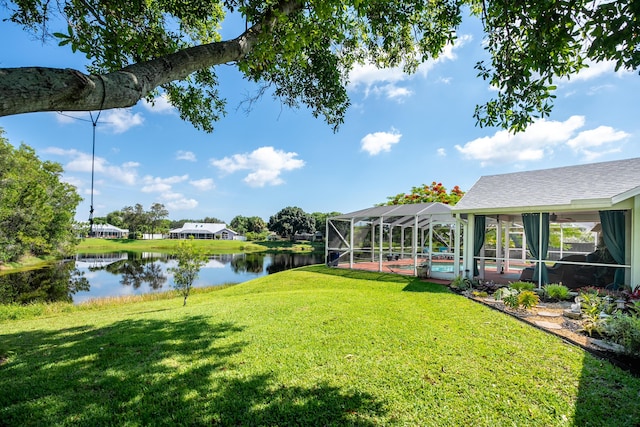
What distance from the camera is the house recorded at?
7773mm

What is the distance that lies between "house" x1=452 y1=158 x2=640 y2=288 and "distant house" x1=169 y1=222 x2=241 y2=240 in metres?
71.3

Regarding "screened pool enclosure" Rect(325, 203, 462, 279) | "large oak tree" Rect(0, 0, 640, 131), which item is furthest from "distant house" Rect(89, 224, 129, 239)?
"large oak tree" Rect(0, 0, 640, 131)

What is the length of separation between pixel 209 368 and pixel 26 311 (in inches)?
413

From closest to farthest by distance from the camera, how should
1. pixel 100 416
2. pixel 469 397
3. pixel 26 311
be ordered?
pixel 100 416
pixel 469 397
pixel 26 311

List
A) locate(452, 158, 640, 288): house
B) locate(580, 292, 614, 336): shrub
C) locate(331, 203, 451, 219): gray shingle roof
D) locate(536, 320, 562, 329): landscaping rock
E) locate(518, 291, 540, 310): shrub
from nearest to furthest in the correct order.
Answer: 1. locate(580, 292, 614, 336): shrub
2. locate(536, 320, 562, 329): landscaping rock
3. locate(518, 291, 540, 310): shrub
4. locate(452, 158, 640, 288): house
5. locate(331, 203, 451, 219): gray shingle roof

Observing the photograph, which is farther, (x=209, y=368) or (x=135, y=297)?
(x=135, y=297)

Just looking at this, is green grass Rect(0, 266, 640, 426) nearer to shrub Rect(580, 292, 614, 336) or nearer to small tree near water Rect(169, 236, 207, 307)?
shrub Rect(580, 292, 614, 336)

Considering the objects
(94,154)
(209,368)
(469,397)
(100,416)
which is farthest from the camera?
(209,368)

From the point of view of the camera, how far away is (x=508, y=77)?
404cm

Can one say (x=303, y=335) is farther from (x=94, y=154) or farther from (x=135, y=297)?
(x=135, y=297)

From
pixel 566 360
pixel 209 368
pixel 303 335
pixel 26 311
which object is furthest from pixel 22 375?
pixel 26 311

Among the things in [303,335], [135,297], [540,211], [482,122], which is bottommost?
[135,297]

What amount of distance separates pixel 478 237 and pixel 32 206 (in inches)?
1166

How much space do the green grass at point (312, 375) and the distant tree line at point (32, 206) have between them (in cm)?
2021
